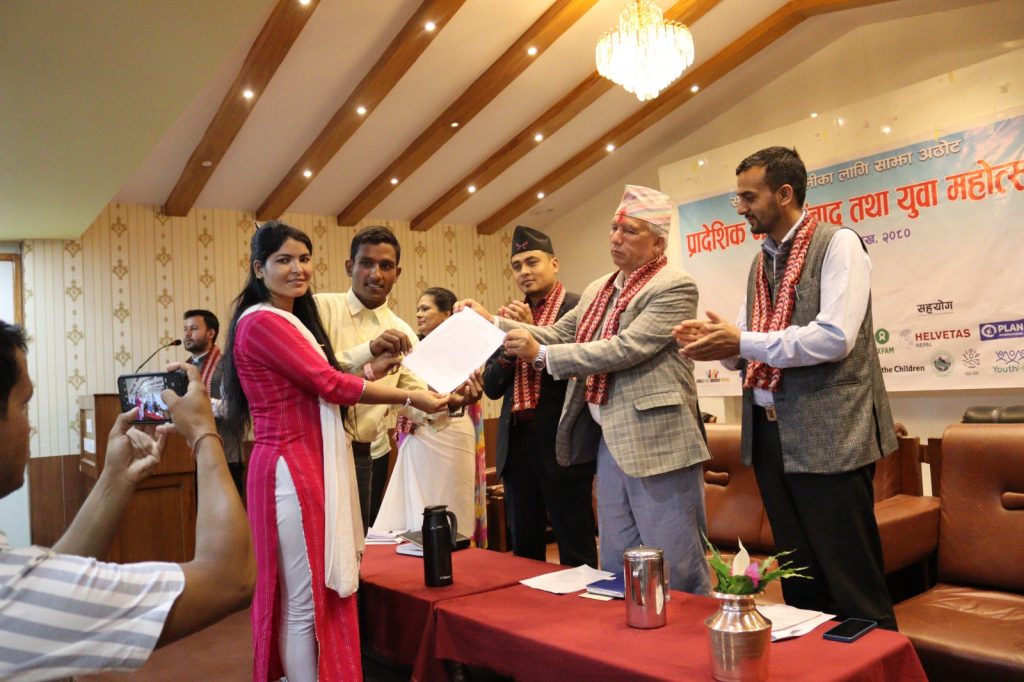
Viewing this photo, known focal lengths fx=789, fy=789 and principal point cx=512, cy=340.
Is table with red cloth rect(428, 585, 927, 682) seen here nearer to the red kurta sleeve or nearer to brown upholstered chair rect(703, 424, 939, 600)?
the red kurta sleeve

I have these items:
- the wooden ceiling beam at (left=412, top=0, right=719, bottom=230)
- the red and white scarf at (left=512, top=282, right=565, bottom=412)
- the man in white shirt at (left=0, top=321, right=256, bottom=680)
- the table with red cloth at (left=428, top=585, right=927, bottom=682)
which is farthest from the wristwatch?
the wooden ceiling beam at (left=412, top=0, right=719, bottom=230)

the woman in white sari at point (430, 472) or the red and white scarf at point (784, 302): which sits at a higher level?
the red and white scarf at point (784, 302)

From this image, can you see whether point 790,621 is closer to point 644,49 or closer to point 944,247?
point 644,49

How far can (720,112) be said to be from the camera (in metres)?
7.28

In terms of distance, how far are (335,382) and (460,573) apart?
2.36 ft

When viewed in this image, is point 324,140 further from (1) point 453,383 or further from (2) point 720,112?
(1) point 453,383

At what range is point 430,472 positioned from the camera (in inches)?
135

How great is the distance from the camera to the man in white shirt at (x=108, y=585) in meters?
0.83

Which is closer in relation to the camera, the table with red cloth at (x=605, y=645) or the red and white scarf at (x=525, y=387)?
the table with red cloth at (x=605, y=645)

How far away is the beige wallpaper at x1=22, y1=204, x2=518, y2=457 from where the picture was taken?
6.47 m

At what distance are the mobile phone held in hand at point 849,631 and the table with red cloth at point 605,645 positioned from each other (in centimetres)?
1

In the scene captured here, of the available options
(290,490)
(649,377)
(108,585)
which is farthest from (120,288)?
(108,585)

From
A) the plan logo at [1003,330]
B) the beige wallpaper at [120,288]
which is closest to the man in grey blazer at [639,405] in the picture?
the plan logo at [1003,330]

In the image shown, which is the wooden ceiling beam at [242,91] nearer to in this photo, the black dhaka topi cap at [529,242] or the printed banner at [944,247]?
the black dhaka topi cap at [529,242]
